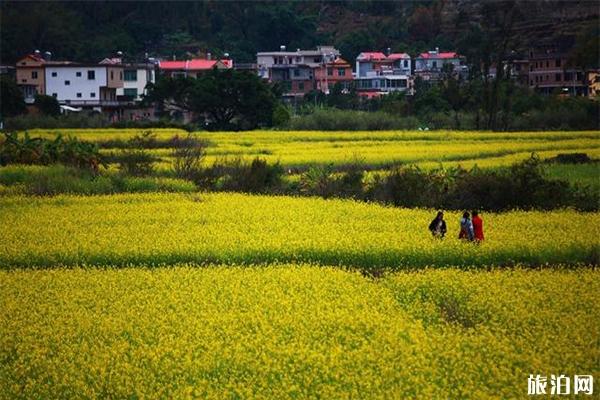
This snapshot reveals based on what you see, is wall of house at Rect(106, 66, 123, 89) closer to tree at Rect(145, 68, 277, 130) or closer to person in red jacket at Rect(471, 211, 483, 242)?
tree at Rect(145, 68, 277, 130)

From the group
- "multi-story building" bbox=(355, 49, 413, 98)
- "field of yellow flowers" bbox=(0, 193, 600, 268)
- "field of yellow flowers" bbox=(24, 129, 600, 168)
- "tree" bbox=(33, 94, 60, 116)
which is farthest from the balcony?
"field of yellow flowers" bbox=(0, 193, 600, 268)

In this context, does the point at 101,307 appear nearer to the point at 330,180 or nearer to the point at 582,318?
the point at 582,318

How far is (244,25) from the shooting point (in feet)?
287

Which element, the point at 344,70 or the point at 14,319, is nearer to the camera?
the point at 14,319

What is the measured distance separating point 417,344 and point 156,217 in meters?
10.9

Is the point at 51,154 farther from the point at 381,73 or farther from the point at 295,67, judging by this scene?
the point at 381,73

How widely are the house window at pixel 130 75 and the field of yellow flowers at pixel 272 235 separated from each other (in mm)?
41005

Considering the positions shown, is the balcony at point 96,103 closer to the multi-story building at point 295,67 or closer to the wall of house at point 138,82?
the wall of house at point 138,82

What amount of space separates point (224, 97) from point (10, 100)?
11.8 m

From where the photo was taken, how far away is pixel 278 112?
170 feet

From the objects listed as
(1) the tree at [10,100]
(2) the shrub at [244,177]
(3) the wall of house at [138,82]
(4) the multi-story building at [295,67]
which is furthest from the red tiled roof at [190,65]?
(2) the shrub at [244,177]

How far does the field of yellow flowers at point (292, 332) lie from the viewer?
955 cm

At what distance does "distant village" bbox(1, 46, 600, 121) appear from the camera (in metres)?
59.7

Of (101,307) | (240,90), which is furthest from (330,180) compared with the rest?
(240,90)
